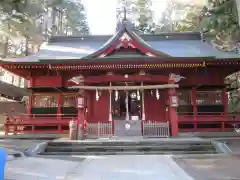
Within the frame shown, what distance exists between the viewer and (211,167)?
852 cm

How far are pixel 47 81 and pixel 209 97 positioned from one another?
10872 mm

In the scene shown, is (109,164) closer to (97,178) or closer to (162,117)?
(97,178)

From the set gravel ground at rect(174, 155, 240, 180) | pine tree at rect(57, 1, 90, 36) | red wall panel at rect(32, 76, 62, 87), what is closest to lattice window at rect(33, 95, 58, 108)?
red wall panel at rect(32, 76, 62, 87)

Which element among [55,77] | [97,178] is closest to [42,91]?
[55,77]

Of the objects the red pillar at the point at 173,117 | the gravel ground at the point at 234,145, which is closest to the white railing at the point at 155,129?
the red pillar at the point at 173,117

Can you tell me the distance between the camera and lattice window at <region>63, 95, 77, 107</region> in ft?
57.5

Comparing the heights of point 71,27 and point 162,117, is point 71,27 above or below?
above

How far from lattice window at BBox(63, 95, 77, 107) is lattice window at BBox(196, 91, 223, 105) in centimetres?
820

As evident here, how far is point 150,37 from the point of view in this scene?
22.5m

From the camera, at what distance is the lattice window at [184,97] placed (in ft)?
56.1

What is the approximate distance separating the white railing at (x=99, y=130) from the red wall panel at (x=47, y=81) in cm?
427

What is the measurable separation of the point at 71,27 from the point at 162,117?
105ft

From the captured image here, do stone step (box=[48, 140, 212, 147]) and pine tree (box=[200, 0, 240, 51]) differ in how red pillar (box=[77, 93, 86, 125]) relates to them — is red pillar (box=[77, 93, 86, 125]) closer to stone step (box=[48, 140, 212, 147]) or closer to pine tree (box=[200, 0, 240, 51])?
stone step (box=[48, 140, 212, 147])

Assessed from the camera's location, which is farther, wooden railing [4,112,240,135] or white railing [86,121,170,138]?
wooden railing [4,112,240,135]
